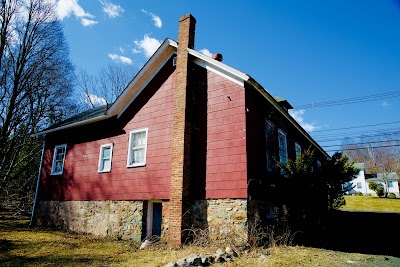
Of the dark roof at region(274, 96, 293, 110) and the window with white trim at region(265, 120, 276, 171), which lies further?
the dark roof at region(274, 96, 293, 110)

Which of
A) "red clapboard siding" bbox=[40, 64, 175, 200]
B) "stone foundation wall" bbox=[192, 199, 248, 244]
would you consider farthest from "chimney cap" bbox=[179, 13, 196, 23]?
"stone foundation wall" bbox=[192, 199, 248, 244]

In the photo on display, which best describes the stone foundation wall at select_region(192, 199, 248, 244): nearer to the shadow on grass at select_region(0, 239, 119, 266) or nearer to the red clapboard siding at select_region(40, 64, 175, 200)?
the red clapboard siding at select_region(40, 64, 175, 200)

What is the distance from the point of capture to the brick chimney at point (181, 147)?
8.94 m

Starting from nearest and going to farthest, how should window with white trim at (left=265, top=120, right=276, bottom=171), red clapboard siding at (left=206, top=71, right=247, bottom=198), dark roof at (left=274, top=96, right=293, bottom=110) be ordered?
red clapboard siding at (left=206, top=71, right=247, bottom=198)
window with white trim at (left=265, top=120, right=276, bottom=171)
dark roof at (left=274, top=96, right=293, bottom=110)

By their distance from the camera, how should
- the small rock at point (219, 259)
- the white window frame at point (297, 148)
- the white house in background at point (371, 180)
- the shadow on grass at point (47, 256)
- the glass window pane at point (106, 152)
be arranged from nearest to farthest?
1. the small rock at point (219, 259)
2. the shadow on grass at point (47, 256)
3. the glass window pane at point (106, 152)
4. the white window frame at point (297, 148)
5. the white house in background at point (371, 180)

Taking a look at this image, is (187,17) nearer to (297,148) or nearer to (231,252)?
(231,252)

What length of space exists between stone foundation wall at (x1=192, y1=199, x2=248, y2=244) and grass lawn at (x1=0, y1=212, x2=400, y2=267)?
71cm

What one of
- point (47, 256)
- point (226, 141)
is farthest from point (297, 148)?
point (47, 256)

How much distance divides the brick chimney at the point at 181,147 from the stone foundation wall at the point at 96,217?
2.19 metres

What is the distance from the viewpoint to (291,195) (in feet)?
32.7

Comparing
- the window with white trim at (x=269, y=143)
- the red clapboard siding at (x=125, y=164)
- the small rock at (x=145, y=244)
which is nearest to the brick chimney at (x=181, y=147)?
the red clapboard siding at (x=125, y=164)

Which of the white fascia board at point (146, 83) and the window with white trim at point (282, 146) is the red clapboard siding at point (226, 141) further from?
the window with white trim at point (282, 146)

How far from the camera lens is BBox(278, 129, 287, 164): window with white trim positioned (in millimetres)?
12568

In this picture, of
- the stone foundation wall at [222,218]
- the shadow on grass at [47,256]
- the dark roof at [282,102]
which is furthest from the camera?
the dark roof at [282,102]
